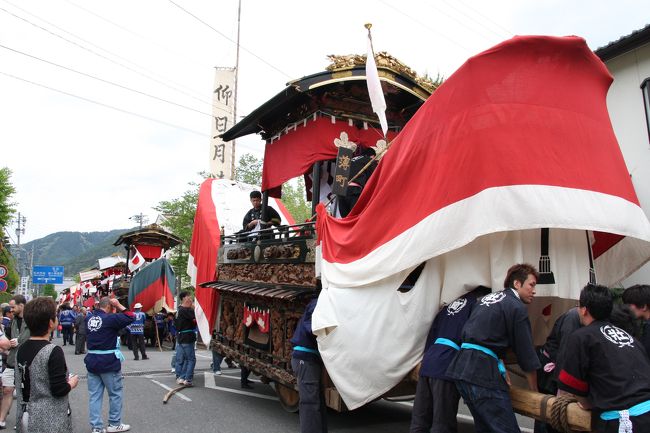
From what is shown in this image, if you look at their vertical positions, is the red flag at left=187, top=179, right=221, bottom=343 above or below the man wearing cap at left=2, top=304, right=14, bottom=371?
above

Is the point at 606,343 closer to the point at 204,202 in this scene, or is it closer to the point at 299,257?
the point at 299,257

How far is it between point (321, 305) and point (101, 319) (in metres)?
3.26

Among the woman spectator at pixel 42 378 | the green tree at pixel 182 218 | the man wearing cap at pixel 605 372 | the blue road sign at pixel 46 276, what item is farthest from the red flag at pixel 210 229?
the blue road sign at pixel 46 276

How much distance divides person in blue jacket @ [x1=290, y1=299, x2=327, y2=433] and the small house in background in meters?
6.67

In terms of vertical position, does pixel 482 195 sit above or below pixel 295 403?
above

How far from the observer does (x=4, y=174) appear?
29.7 metres

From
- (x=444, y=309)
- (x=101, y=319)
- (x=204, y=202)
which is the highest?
(x=204, y=202)

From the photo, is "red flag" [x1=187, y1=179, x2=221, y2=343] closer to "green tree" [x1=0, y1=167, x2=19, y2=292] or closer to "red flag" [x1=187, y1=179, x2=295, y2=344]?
"red flag" [x1=187, y1=179, x2=295, y2=344]

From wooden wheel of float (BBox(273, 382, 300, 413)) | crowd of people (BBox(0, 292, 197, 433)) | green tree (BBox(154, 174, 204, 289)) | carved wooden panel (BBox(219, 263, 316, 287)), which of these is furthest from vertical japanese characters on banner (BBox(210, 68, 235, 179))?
wooden wheel of float (BBox(273, 382, 300, 413))

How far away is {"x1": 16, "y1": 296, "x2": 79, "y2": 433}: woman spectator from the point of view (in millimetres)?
3723

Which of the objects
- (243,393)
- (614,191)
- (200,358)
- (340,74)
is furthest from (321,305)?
(200,358)

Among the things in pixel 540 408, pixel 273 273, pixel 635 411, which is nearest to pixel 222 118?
pixel 273 273

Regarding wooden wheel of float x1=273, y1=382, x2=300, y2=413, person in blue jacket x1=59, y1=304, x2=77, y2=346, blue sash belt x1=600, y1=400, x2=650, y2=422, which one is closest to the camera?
blue sash belt x1=600, y1=400, x2=650, y2=422

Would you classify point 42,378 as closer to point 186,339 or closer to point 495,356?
point 495,356
